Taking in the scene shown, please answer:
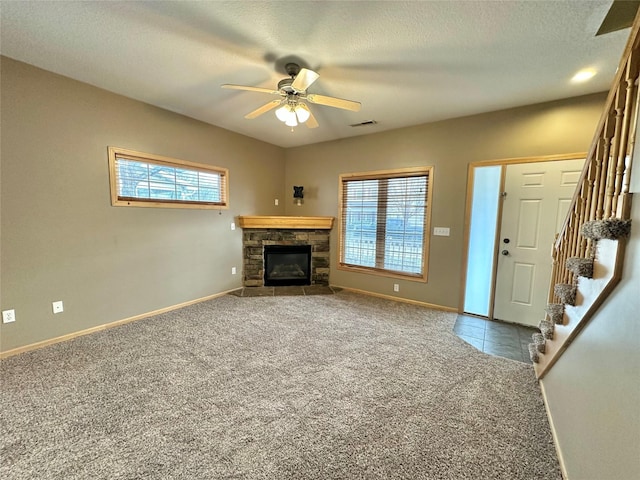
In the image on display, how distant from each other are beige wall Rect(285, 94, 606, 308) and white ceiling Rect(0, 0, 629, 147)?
10.0 inches

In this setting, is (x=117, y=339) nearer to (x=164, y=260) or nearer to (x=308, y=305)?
(x=164, y=260)

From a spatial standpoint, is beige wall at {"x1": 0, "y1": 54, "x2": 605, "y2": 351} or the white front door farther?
the white front door

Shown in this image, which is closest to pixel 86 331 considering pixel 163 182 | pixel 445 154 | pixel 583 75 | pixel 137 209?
pixel 137 209

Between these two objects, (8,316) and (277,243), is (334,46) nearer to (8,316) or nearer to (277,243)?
(277,243)

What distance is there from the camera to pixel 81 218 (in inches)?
110

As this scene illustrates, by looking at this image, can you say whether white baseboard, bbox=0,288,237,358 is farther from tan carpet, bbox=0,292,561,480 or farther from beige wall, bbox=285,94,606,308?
beige wall, bbox=285,94,606,308

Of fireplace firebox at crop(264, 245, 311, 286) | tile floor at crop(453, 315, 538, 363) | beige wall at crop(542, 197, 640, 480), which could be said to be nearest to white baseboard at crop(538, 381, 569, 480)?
beige wall at crop(542, 197, 640, 480)

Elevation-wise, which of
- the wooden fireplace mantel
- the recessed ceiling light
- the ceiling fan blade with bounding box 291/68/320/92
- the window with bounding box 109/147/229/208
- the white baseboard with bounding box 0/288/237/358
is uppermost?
the recessed ceiling light

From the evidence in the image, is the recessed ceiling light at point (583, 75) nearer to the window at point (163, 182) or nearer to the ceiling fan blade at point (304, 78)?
the ceiling fan blade at point (304, 78)

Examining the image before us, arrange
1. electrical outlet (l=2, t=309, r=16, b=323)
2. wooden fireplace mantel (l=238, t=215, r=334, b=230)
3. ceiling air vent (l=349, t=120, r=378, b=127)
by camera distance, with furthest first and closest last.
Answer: wooden fireplace mantel (l=238, t=215, r=334, b=230) < ceiling air vent (l=349, t=120, r=378, b=127) < electrical outlet (l=2, t=309, r=16, b=323)

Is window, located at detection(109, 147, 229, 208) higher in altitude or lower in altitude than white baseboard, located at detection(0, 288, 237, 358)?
higher

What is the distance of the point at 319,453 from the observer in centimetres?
146

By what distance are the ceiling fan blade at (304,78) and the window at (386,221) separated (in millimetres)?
2380

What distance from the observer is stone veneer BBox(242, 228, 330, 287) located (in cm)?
470
